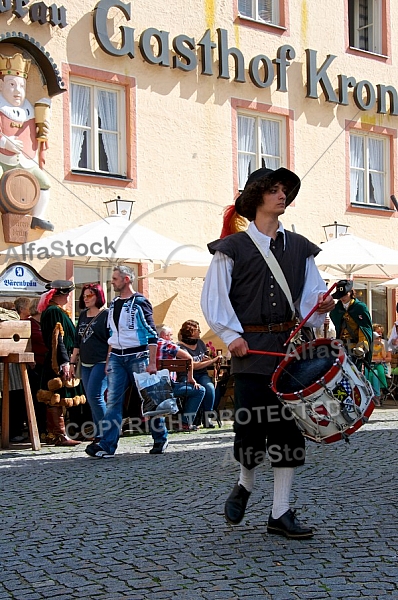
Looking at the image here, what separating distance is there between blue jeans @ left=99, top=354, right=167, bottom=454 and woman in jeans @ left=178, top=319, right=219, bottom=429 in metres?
2.94

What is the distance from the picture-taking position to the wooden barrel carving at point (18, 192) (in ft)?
45.8

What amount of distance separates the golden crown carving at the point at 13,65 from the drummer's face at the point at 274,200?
9385mm

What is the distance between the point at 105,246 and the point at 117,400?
3.27m

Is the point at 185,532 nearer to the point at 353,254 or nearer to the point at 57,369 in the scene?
the point at 57,369

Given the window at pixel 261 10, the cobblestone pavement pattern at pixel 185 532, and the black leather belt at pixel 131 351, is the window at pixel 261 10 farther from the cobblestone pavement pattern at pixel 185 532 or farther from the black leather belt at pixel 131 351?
the cobblestone pavement pattern at pixel 185 532

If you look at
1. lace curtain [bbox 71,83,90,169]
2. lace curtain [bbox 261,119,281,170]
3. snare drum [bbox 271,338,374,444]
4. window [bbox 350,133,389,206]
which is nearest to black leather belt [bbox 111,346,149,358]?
snare drum [bbox 271,338,374,444]

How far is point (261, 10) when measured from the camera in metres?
18.3

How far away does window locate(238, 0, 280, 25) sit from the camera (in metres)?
18.0

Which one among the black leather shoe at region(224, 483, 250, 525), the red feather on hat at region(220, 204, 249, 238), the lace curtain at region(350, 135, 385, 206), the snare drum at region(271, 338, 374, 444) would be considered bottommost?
the black leather shoe at region(224, 483, 250, 525)

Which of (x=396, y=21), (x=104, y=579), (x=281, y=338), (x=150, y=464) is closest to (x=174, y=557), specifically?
(x=104, y=579)

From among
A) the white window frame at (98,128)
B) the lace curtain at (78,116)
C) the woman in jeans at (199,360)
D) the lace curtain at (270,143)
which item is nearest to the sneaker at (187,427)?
the woman in jeans at (199,360)

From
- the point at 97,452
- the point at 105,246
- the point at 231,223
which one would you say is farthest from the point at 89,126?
the point at 231,223

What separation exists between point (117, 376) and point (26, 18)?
7112mm

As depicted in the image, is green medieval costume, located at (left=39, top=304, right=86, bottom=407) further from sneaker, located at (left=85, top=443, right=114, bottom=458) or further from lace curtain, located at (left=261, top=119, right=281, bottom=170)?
lace curtain, located at (left=261, top=119, right=281, bottom=170)
